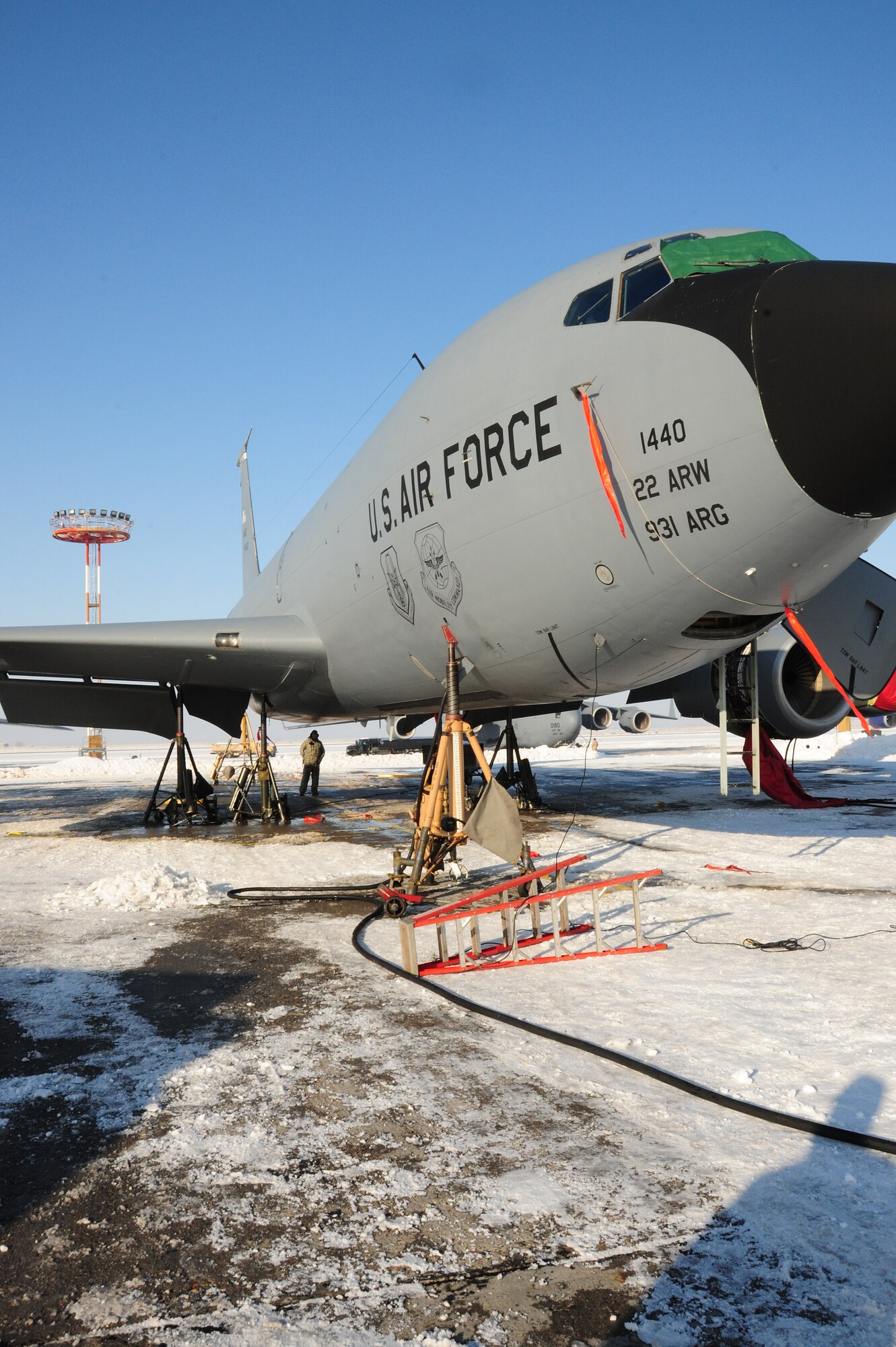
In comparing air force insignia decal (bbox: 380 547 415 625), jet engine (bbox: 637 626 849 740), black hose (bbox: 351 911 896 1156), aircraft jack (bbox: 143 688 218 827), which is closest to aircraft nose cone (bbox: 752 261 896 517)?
black hose (bbox: 351 911 896 1156)

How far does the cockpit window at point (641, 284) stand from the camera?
6.34 metres

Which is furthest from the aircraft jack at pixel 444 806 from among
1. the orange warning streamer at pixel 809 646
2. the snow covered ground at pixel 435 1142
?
the orange warning streamer at pixel 809 646

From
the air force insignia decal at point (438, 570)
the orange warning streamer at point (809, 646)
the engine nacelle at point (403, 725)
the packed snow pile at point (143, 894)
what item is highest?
the air force insignia decal at point (438, 570)

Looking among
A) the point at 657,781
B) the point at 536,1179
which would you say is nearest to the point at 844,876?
the point at 536,1179

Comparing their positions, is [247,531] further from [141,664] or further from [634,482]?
[634,482]

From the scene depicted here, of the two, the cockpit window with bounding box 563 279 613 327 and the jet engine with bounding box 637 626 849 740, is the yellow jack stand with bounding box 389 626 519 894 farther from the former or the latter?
the jet engine with bounding box 637 626 849 740

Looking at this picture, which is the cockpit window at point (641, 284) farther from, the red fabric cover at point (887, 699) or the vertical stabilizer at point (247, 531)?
the vertical stabilizer at point (247, 531)

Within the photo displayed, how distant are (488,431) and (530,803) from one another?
35.5ft

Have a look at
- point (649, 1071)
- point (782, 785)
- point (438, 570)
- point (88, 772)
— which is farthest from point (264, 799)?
point (88, 772)

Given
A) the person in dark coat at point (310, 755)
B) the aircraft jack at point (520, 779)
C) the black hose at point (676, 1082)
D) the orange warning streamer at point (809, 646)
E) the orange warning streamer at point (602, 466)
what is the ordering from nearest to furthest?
1. the black hose at point (676, 1082)
2. the orange warning streamer at point (602, 466)
3. the orange warning streamer at point (809, 646)
4. the aircraft jack at point (520, 779)
5. the person in dark coat at point (310, 755)

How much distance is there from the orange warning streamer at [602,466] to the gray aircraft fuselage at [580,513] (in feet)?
0.15

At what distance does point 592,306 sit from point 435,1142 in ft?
19.7

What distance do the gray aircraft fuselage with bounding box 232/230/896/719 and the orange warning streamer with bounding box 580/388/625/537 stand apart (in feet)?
0.15

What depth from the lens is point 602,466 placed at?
6.27m
